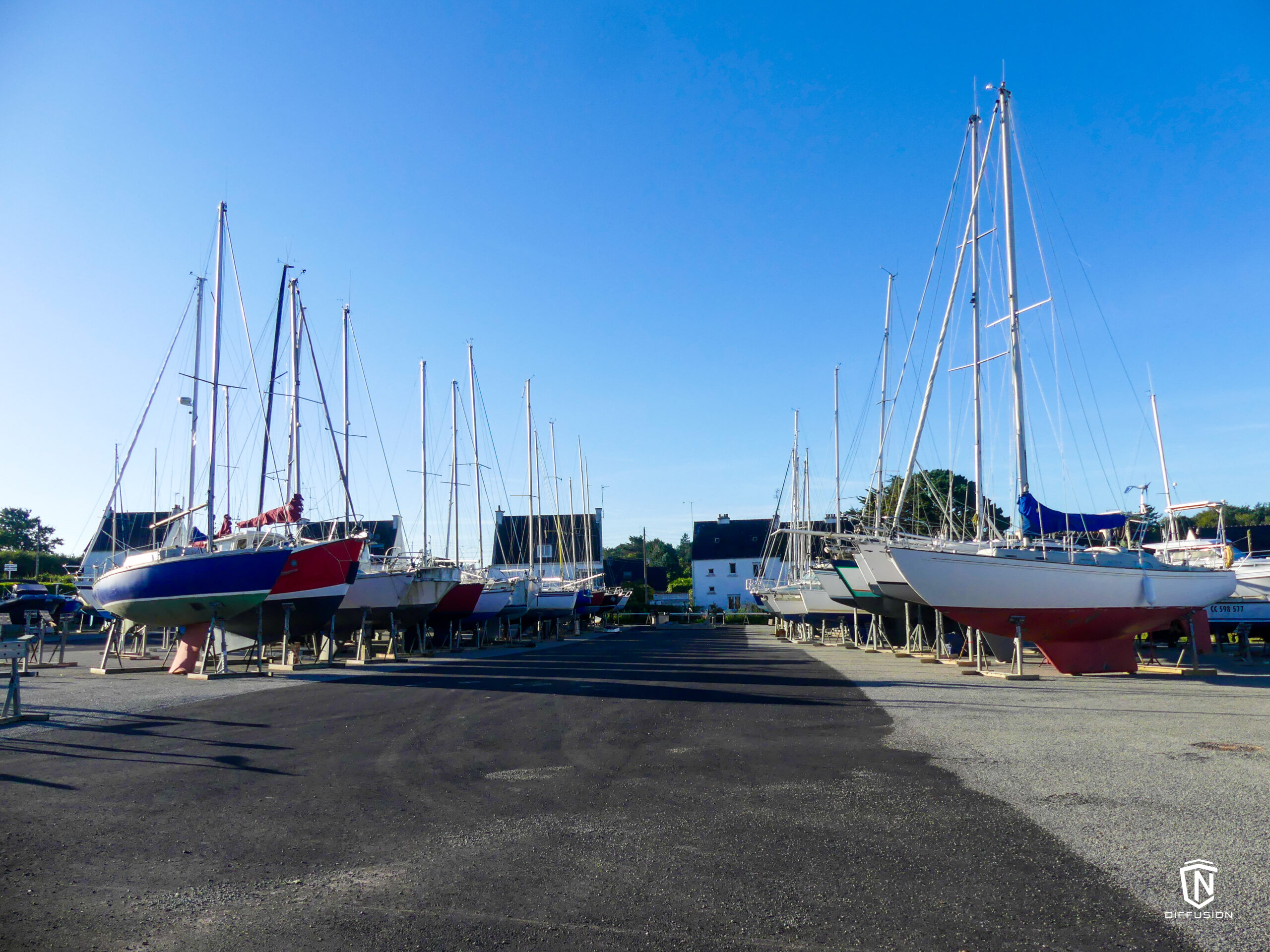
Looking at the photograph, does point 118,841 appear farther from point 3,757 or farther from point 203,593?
point 203,593

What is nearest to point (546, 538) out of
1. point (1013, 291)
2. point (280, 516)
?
point (280, 516)

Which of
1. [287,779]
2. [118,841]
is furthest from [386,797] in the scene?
[118,841]

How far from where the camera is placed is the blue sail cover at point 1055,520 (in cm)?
1831

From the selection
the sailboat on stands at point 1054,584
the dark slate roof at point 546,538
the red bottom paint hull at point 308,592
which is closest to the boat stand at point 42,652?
the red bottom paint hull at point 308,592

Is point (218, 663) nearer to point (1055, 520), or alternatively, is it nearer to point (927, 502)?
point (1055, 520)

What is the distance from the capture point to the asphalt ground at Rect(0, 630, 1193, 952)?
166 inches

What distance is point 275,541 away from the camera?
2103 cm

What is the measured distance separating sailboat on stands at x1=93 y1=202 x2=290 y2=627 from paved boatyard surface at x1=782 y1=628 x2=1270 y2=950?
1440 cm

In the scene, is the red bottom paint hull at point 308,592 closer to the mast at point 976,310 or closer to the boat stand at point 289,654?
the boat stand at point 289,654

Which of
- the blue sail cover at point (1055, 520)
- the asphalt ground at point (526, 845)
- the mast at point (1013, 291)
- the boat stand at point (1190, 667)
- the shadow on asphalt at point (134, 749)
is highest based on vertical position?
the mast at point (1013, 291)

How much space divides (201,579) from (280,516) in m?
2.97

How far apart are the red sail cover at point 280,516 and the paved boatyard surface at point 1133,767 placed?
51.0 feet

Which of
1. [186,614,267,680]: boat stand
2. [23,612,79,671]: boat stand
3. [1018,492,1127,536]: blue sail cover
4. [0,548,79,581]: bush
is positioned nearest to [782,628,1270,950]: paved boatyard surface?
[1018,492,1127,536]: blue sail cover

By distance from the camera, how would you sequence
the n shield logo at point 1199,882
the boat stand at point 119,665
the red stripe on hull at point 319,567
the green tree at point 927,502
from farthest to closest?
1. the green tree at point 927,502
2. the red stripe on hull at point 319,567
3. the boat stand at point 119,665
4. the n shield logo at point 1199,882
